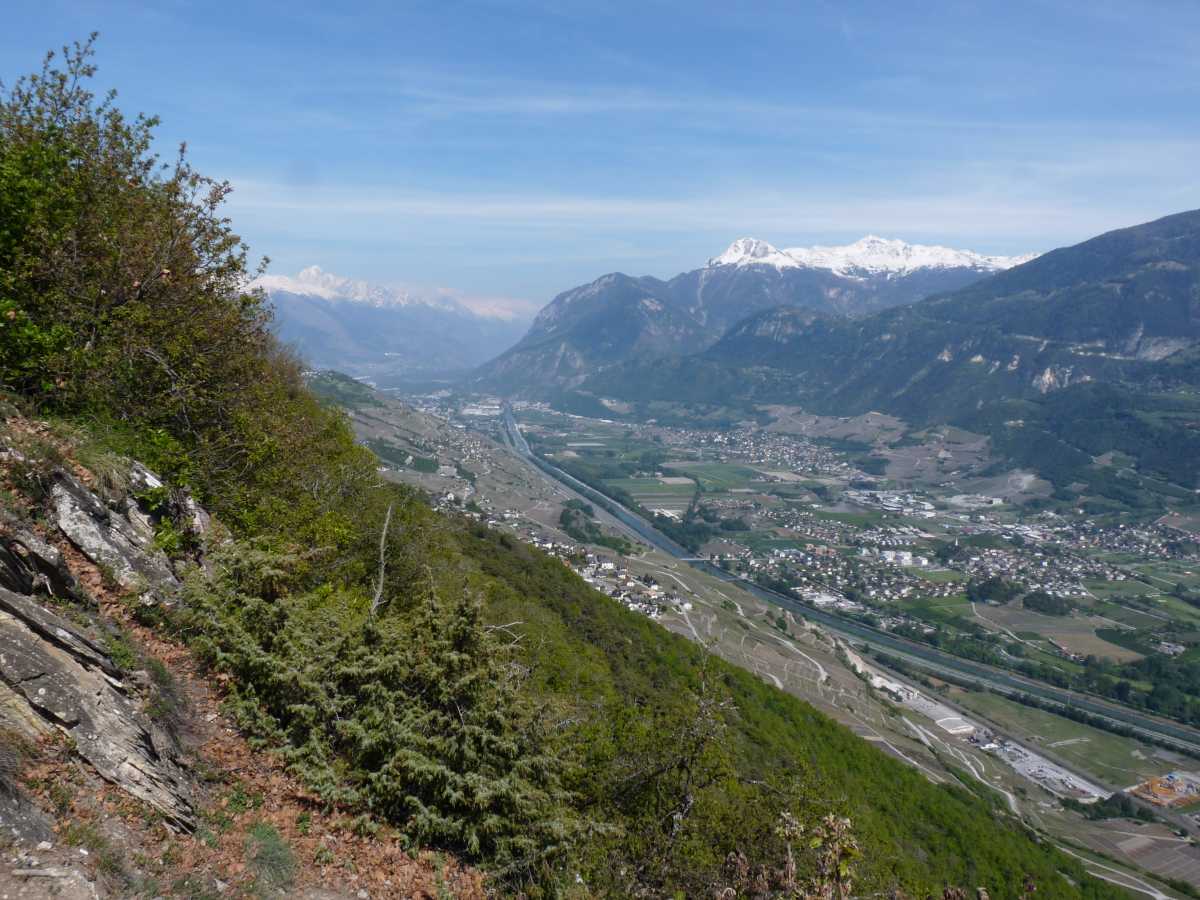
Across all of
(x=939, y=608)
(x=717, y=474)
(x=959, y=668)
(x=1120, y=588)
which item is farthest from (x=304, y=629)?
(x=717, y=474)

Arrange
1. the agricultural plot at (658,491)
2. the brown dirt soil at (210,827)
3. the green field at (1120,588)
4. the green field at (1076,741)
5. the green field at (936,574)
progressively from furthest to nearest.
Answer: the agricultural plot at (658,491) → the green field at (936,574) → the green field at (1120,588) → the green field at (1076,741) → the brown dirt soil at (210,827)

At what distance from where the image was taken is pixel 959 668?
74625 millimetres

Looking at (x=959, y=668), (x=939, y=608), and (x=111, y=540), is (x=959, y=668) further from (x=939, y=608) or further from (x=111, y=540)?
(x=111, y=540)

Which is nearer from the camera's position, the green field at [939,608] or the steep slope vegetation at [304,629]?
the steep slope vegetation at [304,629]

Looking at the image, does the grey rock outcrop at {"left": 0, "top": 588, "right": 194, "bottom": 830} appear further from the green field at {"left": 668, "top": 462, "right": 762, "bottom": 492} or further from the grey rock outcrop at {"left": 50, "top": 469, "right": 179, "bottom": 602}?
the green field at {"left": 668, "top": 462, "right": 762, "bottom": 492}

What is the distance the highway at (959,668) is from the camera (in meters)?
62.6

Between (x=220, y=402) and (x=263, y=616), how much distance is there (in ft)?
17.7

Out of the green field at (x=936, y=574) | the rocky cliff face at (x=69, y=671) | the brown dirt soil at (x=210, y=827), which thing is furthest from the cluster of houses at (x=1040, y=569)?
the rocky cliff face at (x=69, y=671)

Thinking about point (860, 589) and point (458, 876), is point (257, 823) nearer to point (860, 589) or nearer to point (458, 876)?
point (458, 876)

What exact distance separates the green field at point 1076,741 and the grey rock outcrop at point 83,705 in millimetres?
70407

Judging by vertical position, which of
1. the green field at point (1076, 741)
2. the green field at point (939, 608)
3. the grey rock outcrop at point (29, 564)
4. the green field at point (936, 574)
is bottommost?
the green field at point (1076, 741)

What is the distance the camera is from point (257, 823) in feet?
22.9

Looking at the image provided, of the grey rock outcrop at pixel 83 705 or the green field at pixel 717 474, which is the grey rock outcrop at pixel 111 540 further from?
the green field at pixel 717 474

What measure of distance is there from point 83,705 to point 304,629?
3168mm
